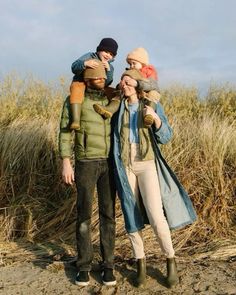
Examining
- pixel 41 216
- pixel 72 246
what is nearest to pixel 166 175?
pixel 72 246

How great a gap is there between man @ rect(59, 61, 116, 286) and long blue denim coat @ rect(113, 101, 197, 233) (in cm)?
15

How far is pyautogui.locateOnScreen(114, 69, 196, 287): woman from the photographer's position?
13.7 feet

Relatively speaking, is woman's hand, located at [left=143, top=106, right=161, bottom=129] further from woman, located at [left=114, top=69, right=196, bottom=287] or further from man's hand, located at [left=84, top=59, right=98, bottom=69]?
man's hand, located at [left=84, top=59, right=98, bottom=69]

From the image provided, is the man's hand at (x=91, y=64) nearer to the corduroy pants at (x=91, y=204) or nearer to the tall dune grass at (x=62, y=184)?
the corduroy pants at (x=91, y=204)

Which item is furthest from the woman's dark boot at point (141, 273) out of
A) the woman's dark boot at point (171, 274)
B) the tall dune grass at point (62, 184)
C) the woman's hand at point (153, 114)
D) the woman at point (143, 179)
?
the woman's hand at point (153, 114)

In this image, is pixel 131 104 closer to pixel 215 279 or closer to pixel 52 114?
pixel 215 279

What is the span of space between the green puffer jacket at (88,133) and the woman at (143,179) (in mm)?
113

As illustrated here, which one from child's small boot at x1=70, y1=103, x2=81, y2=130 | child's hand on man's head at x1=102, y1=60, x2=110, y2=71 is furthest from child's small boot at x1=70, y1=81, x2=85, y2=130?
child's hand on man's head at x1=102, y1=60, x2=110, y2=71

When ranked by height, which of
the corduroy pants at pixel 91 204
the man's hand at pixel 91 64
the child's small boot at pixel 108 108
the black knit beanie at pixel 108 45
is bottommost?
the corduroy pants at pixel 91 204

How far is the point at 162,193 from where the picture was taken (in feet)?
13.9

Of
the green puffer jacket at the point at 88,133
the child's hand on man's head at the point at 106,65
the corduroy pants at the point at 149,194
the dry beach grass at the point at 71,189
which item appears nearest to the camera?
the corduroy pants at the point at 149,194

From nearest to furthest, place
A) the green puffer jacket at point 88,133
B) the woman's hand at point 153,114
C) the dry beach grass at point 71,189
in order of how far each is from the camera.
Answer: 1. the woman's hand at point 153,114
2. the green puffer jacket at point 88,133
3. the dry beach grass at point 71,189

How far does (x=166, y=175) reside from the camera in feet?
14.0

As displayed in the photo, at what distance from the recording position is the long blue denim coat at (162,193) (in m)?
4.21
